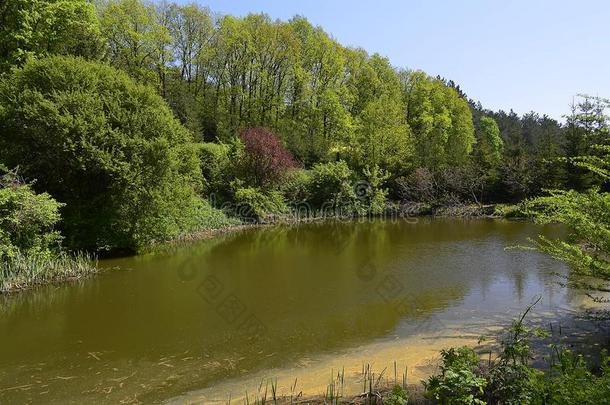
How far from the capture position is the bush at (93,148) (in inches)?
621

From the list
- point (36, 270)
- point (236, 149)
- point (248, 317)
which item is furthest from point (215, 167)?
point (248, 317)

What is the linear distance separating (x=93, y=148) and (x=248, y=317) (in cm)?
880

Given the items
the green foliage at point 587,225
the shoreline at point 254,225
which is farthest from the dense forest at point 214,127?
the green foliage at point 587,225

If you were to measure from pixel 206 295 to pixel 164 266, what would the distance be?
3.88m

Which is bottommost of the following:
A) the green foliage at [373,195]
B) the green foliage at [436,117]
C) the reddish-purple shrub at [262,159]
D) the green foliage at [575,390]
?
the green foliage at [575,390]

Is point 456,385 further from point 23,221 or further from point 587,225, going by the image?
point 23,221

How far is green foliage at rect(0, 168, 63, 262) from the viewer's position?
12.4 meters

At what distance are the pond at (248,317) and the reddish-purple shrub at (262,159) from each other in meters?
9.35

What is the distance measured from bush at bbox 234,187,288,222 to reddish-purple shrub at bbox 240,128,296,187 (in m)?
0.99

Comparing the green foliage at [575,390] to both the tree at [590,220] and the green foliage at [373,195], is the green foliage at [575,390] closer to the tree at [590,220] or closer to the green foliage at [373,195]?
the tree at [590,220]

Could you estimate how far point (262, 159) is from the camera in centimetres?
2753

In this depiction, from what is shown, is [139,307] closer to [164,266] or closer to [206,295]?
[206,295]

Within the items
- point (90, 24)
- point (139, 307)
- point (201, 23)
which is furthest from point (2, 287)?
point (201, 23)

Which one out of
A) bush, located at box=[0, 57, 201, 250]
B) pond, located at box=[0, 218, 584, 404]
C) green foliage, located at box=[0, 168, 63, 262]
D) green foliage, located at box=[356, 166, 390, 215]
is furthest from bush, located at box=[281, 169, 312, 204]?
green foliage, located at box=[0, 168, 63, 262]
